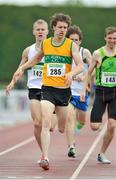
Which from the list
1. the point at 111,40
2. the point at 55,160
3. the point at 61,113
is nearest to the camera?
the point at 61,113

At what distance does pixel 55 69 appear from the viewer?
1343 centimetres

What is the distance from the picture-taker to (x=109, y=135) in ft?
48.1

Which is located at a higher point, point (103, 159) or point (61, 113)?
point (61, 113)

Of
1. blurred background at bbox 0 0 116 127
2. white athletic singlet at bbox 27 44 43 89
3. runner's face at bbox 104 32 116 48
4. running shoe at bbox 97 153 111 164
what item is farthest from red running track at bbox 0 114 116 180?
blurred background at bbox 0 0 116 127

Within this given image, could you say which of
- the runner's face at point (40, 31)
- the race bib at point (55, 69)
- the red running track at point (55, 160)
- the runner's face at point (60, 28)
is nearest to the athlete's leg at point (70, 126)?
the red running track at point (55, 160)

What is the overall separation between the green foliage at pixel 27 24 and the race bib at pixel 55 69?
40329mm

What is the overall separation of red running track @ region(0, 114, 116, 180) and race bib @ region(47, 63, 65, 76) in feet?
4.73

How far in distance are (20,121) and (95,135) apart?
34.1 feet

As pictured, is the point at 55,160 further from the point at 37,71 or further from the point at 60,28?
the point at 60,28

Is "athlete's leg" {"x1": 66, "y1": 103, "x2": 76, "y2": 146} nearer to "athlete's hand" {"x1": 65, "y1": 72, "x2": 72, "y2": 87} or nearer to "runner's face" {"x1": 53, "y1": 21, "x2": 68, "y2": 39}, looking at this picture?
"runner's face" {"x1": 53, "y1": 21, "x2": 68, "y2": 39}

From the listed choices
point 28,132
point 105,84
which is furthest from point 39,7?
point 105,84

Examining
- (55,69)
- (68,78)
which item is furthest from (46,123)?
(55,69)

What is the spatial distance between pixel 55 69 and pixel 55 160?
7.69ft

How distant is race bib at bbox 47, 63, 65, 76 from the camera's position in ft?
44.0
